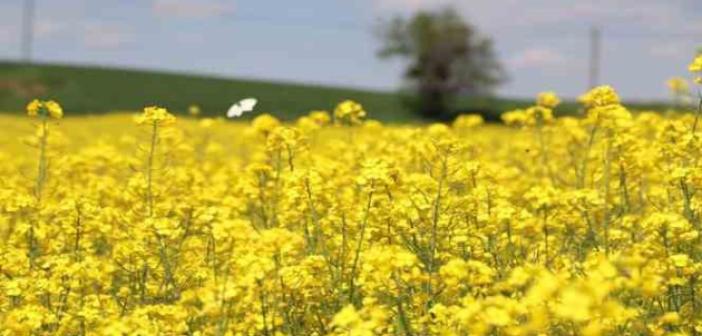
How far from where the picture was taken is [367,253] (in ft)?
14.5

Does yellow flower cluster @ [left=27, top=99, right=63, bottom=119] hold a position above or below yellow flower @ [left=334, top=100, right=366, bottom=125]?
below

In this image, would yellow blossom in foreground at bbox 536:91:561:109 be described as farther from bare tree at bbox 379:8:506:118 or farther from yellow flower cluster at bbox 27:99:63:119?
bare tree at bbox 379:8:506:118

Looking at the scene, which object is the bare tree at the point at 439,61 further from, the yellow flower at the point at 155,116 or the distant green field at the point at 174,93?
the yellow flower at the point at 155,116

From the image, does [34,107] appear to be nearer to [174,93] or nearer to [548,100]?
[548,100]

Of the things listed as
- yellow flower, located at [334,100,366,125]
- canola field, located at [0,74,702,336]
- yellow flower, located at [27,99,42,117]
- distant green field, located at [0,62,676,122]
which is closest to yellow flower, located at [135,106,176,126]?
canola field, located at [0,74,702,336]

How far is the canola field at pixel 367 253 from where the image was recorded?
13.0 ft

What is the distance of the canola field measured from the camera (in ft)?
13.0

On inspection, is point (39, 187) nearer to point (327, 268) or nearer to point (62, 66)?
point (327, 268)

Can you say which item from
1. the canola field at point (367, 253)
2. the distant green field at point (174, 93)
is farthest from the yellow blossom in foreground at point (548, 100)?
the distant green field at point (174, 93)

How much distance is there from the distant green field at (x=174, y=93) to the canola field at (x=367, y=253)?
3992 centimetres

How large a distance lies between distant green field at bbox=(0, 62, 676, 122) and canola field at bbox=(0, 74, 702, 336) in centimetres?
3992

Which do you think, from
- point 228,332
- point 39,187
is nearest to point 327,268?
point 228,332

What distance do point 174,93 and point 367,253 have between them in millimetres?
52035

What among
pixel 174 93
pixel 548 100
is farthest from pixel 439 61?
pixel 548 100
